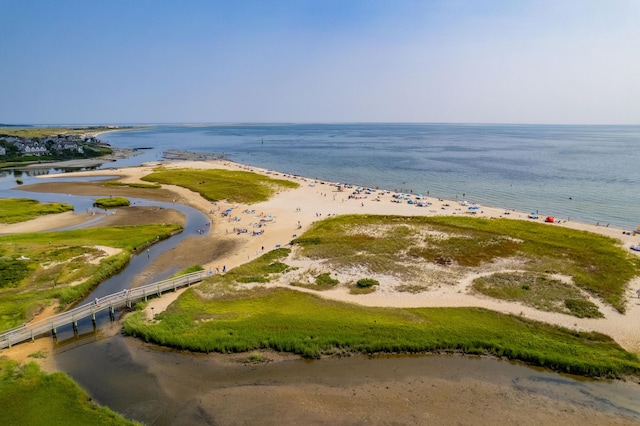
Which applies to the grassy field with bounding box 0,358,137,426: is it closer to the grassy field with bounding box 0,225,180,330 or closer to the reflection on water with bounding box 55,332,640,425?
the reflection on water with bounding box 55,332,640,425

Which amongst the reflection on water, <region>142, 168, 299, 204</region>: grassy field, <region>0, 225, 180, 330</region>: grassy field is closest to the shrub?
the reflection on water

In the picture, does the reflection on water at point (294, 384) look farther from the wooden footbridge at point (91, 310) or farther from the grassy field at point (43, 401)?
the wooden footbridge at point (91, 310)

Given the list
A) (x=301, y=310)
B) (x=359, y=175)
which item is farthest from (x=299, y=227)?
(x=359, y=175)

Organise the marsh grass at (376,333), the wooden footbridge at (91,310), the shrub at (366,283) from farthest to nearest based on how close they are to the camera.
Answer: the shrub at (366,283), the wooden footbridge at (91,310), the marsh grass at (376,333)

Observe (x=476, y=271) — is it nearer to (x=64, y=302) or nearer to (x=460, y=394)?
(x=460, y=394)

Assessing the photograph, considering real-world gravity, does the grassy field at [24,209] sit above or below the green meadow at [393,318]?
above

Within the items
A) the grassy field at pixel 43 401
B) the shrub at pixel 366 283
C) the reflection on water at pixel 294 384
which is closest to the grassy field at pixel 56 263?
the grassy field at pixel 43 401
